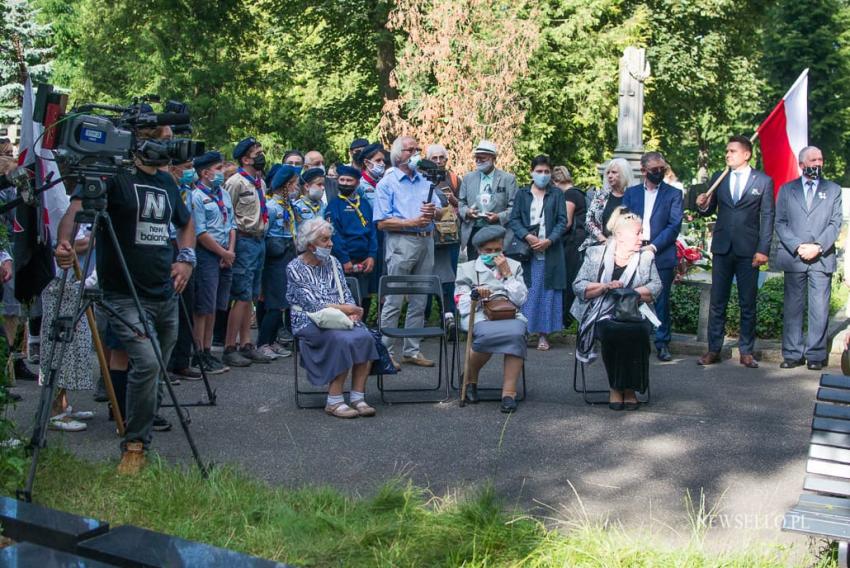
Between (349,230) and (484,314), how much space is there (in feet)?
7.22

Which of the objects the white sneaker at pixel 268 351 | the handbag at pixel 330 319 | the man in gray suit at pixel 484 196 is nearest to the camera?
the handbag at pixel 330 319

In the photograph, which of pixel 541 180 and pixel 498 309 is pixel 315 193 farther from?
pixel 498 309

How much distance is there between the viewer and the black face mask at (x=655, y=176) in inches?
433

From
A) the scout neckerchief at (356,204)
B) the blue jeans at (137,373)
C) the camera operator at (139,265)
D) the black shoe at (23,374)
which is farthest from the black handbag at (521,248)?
the blue jeans at (137,373)

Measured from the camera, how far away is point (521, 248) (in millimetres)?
11672

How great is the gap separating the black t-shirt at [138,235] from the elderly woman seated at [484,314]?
9.12 feet

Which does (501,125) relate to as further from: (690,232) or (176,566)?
(176,566)

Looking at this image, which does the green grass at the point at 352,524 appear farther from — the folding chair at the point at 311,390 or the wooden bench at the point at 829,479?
the folding chair at the point at 311,390

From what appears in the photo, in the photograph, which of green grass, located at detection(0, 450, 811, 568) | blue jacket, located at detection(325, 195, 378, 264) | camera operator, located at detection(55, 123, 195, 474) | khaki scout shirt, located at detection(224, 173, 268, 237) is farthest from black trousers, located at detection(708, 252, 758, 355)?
camera operator, located at detection(55, 123, 195, 474)

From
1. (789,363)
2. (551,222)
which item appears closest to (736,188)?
(789,363)

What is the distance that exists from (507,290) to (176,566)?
4.73 m

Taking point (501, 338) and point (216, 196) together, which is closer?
point (501, 338)

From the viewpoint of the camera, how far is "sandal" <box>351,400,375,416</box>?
27.5 feet

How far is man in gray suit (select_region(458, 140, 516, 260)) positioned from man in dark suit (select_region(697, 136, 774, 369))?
2198mm
